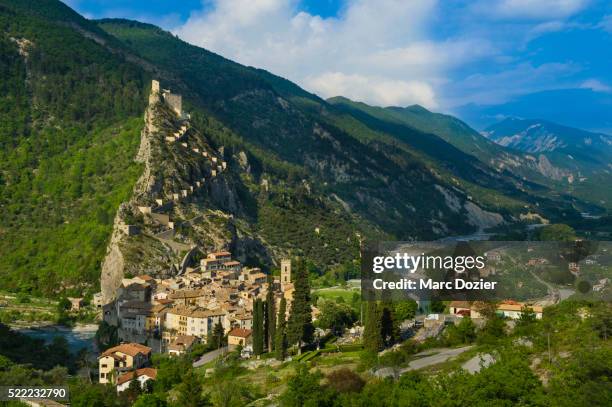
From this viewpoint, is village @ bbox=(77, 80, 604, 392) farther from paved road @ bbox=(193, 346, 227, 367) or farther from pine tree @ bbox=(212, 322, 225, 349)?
paved road @ bbox=(193, 346, 227, 367)

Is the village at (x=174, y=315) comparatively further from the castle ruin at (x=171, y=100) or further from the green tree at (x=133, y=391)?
the castle ruin at (x=171, y=100)

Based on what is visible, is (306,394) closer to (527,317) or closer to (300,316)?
(527,317)

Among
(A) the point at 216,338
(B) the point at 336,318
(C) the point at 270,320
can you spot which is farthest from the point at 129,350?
(B) the point at 336,318

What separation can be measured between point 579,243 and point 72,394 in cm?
3106

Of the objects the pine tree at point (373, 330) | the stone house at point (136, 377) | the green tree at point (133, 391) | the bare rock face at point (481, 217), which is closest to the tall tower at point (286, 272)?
the stone house at point (136, 377)

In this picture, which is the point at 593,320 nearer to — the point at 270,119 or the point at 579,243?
the point at 579,243

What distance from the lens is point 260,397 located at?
3856 centimetres

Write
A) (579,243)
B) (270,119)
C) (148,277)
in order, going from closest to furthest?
(579,243), (148,277), (270,119)

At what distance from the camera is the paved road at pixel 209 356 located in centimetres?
5194

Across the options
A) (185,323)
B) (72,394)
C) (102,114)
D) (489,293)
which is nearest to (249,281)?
(185,323)

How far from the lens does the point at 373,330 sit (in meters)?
44.6

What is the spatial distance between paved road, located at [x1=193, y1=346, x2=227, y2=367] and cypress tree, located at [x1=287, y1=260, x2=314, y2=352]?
21.7ft

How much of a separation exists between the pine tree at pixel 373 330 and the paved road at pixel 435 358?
285cm

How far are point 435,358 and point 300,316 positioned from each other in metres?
12.6
